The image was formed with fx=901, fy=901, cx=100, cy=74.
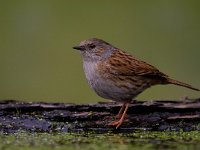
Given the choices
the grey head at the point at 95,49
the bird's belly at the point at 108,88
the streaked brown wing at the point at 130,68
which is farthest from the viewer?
the grey head at the point at 95,49

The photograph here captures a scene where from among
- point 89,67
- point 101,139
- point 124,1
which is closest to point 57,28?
point 124,1

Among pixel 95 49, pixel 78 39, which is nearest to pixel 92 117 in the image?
pixel 95 49

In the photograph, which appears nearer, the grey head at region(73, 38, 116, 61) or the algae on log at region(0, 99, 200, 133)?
the algae on log at region(0, 99, 200, 133)

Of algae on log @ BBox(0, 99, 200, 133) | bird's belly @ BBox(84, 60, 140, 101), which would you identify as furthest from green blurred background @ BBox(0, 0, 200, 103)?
algae on log @ BBox(0, 99, 200, 133)

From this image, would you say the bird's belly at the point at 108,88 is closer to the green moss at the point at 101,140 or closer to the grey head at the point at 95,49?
the grey head at the point at 95,49

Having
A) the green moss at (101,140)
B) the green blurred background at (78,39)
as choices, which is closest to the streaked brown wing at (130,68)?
the green moss at (101,140)

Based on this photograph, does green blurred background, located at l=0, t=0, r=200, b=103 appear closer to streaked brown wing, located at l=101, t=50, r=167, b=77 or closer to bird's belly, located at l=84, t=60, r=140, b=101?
streaked brown wing, located at l=101, t=50, r=167, b=77
